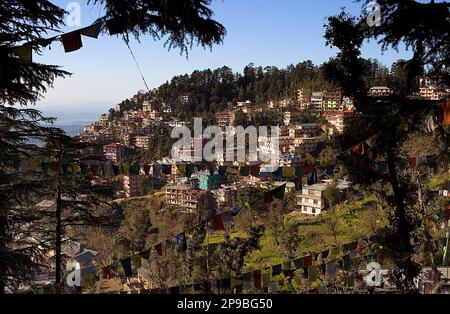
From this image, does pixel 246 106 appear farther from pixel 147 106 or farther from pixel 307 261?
pixel 307 261

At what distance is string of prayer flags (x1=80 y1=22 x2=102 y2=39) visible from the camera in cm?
433

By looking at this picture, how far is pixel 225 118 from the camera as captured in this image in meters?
97.1

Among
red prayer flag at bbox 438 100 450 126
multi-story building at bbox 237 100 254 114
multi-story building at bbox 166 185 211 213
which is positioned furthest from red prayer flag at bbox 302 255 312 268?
multi-story building at bbox 237 100 254 114

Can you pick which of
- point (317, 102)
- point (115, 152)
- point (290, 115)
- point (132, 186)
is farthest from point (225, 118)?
point (132, 186)

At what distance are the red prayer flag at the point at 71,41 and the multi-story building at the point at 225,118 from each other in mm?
87755

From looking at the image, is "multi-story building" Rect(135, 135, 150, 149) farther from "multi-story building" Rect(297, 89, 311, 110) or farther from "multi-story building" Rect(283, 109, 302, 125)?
"multi-story building" Rect(297, 89, 311, 110)

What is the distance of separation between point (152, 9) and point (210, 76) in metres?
125

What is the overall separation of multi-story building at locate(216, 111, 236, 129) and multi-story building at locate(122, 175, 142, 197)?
1199 inches

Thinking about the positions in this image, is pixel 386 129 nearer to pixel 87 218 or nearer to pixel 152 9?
pixel 152 9

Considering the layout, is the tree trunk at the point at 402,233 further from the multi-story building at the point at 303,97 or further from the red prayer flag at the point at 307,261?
the multi-story building at the point at 303,97

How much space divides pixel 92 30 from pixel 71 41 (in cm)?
45

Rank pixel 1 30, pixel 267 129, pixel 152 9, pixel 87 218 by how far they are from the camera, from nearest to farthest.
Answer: pixel 152 9 → pixel 1 30 → pixel 87 218 → pixel 267 129

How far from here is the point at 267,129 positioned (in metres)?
90.1

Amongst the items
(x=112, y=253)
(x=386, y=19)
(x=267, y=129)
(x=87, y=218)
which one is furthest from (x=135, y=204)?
(x=386, y=19)
